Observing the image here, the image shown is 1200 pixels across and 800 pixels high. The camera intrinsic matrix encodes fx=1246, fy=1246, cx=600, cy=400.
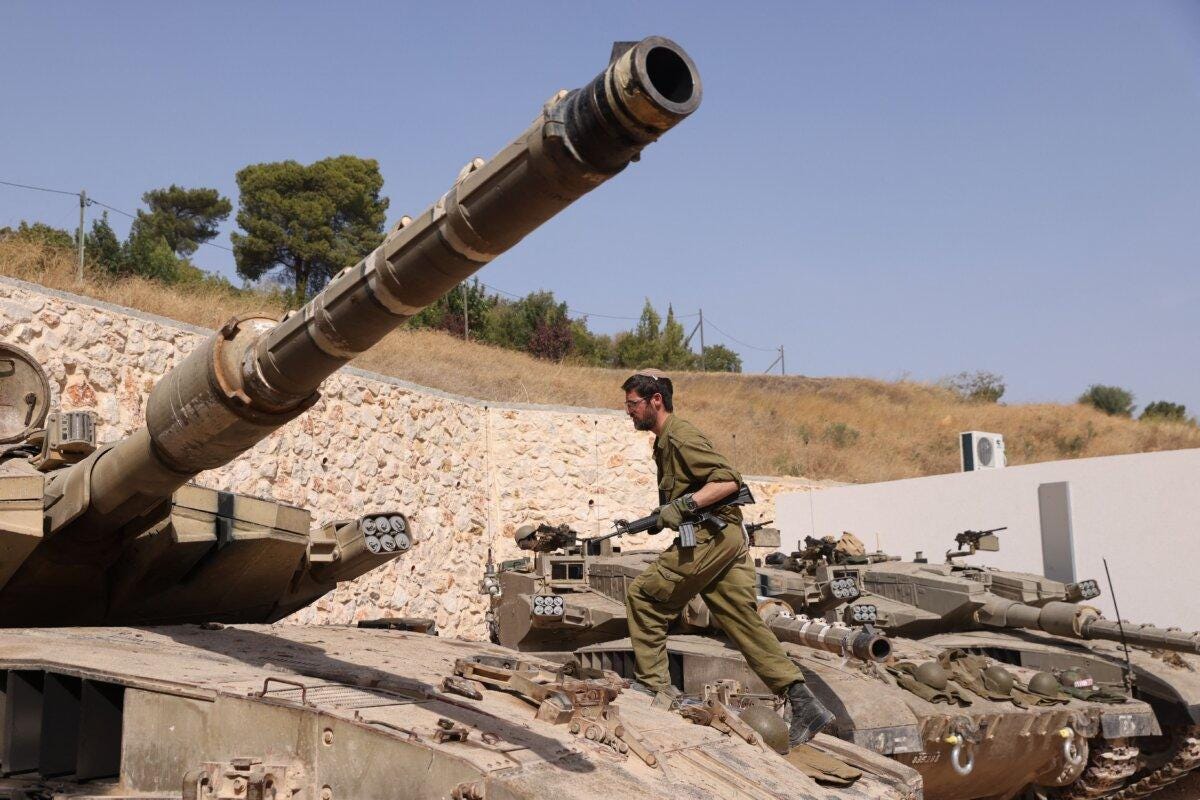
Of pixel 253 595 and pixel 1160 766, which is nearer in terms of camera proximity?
pixel 253 595

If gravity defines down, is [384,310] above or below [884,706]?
above

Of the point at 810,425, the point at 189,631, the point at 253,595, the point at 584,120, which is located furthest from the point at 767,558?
the point at 810,425

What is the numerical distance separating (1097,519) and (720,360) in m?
31.8

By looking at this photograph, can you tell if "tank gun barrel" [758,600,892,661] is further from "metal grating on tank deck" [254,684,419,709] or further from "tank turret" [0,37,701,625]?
"metal grating on tank deck" [254,684,419,709]

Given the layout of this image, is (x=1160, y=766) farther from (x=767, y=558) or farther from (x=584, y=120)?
(x=584, y=120)

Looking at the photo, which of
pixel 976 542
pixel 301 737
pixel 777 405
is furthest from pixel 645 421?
pixel 777 405

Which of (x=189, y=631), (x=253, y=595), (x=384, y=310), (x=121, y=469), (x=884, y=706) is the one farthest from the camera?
(x=884, y=706)

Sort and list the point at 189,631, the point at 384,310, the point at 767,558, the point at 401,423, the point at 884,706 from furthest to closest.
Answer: the point at 401,423 < the point at 767,558 < the point at 884,706 < the point at 189,631 < the point at 384,310

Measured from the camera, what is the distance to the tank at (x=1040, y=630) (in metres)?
11.4

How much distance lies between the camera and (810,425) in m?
39.0

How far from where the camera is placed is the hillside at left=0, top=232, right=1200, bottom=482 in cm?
1927

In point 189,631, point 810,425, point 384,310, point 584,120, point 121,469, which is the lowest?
point 189,631

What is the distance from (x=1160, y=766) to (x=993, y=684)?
3.04 meters

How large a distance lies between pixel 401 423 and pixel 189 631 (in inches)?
434
